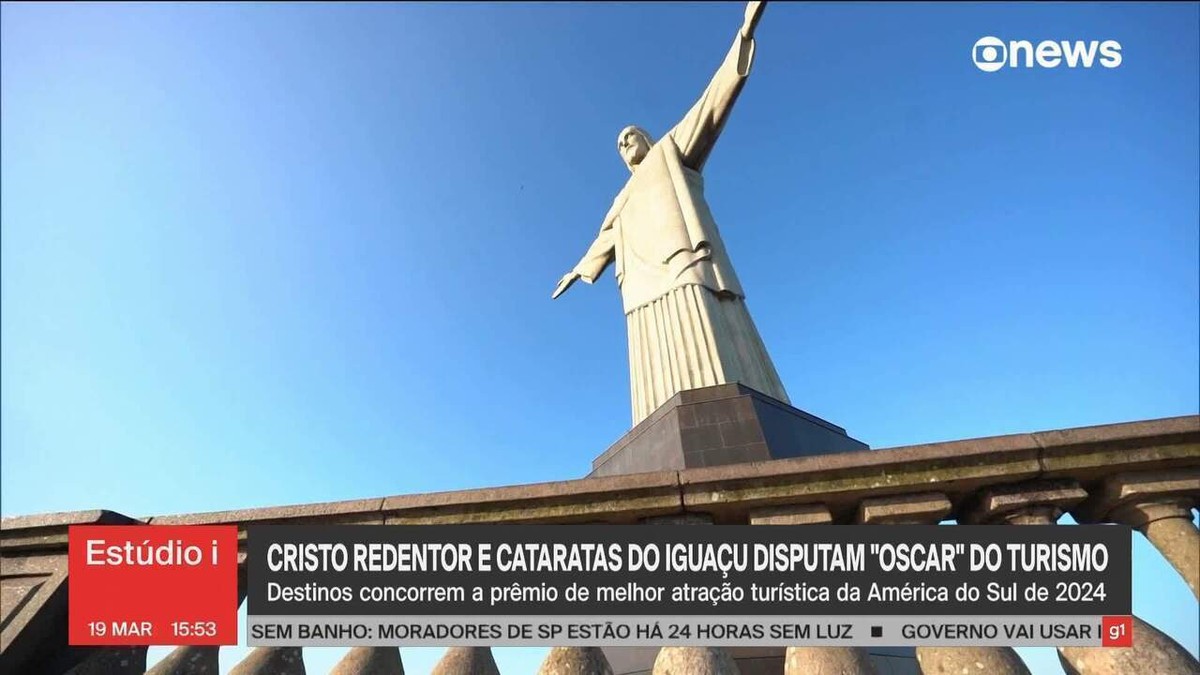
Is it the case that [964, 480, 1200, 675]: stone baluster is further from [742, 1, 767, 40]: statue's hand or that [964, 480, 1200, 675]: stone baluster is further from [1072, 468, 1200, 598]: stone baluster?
[742, 1, 767, 40]: statue's hand

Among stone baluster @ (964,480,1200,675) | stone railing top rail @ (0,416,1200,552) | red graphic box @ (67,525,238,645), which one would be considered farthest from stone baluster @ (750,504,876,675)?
red graphic box @ (67,525,238,645)

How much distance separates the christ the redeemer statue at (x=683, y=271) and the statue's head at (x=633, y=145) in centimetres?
31

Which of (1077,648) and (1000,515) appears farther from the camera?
(1000,515)

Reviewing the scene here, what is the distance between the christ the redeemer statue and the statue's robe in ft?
0.04

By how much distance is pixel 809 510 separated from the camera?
10.8 ft

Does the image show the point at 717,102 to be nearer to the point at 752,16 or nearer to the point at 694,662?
the point at 752,16

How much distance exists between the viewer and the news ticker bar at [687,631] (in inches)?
111

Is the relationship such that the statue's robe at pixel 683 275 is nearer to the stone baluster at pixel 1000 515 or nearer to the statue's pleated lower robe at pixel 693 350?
the statue's pleated lower robe at pixel 693 350

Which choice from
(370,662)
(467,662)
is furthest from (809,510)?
(370,662)

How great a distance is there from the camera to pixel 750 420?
6188mm

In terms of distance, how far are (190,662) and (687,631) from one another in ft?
7.46

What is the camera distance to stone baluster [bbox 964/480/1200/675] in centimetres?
262

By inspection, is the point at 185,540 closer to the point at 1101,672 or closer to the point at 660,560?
the point at 660,560

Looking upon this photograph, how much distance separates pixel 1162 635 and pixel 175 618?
4345 mm
